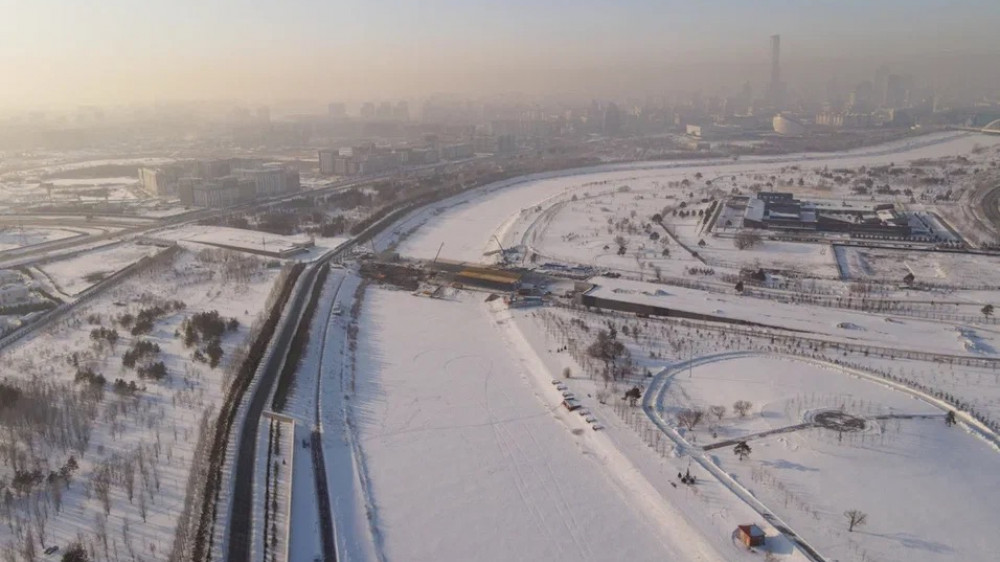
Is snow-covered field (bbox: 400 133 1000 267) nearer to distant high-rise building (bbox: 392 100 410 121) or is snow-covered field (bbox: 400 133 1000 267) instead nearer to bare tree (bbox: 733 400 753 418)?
bare tree (bbox: 733 400 753 418)

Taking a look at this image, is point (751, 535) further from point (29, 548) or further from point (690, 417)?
point (29, 548)

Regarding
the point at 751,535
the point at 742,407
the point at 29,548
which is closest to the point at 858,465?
the point at 742,407

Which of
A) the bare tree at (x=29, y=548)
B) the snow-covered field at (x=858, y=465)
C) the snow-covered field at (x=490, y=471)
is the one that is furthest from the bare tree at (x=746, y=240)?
the bare tree at (x=29, y=548)

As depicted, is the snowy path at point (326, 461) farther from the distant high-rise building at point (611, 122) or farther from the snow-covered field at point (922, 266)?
the distant high-rise building at point (611, 122)

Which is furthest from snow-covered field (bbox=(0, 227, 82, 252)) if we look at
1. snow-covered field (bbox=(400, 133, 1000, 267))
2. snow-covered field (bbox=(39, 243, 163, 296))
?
snow-covered field (bbox=(400, 133, 1000, 267))

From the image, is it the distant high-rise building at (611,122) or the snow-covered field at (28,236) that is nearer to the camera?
the snow-covered field at (28,236)
